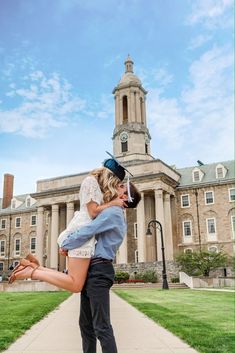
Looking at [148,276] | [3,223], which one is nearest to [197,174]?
[148,276]

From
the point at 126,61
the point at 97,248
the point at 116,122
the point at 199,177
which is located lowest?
the point at 97,248

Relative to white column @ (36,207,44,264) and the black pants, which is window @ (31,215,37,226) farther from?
the black pants

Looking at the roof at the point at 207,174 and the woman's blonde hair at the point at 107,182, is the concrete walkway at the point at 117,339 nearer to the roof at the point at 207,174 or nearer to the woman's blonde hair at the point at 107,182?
the woman's blonde hair at the point at 107,182

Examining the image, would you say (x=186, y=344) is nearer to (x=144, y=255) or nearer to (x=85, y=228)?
(x=85, y=228)

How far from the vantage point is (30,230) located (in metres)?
67.2

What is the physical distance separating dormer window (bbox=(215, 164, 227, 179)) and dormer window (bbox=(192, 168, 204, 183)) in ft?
7.29

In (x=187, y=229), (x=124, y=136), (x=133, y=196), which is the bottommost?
(x=133, y=196)

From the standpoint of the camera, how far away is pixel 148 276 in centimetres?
4175

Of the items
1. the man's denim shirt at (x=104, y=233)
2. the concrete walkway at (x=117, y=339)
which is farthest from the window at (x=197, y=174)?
the man's denim shirt at (x=104, y=233)

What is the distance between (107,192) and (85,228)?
1.70 ft

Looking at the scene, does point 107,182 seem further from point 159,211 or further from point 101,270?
point 159,211

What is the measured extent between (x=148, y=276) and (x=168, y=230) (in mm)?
8431

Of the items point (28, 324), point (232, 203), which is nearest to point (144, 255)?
point (232, 203)

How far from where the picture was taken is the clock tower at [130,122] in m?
59.0
